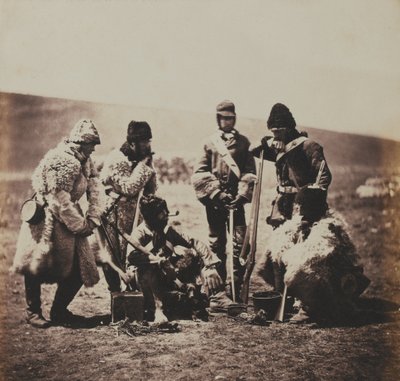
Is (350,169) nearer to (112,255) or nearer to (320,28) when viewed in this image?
(320,28)

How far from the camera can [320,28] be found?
5.28m

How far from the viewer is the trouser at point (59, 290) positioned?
195 inches

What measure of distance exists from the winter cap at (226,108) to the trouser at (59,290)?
1.84 m

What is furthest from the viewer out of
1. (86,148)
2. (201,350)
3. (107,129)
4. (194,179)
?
(107,129)

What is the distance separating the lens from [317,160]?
202 inches

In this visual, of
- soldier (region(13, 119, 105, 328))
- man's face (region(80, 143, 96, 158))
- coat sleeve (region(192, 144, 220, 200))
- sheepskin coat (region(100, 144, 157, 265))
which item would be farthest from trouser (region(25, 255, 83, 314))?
coat sleeve (region(192, 144, 220, 200))

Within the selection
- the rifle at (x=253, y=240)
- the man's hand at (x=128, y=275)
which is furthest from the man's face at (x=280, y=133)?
the man's hand at (x=128, y=275)

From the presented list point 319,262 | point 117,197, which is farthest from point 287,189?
point 117,197

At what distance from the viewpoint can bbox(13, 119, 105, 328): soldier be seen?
190 inches

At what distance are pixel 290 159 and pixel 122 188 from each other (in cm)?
151

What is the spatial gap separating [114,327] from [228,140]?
6.55 ft

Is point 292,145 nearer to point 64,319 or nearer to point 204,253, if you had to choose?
point 204,253

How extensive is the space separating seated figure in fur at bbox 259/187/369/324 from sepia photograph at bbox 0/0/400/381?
13mm

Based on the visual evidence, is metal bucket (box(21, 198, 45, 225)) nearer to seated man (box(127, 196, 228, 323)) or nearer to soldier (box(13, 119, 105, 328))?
soldier (box(13, 119, 105, 328))
